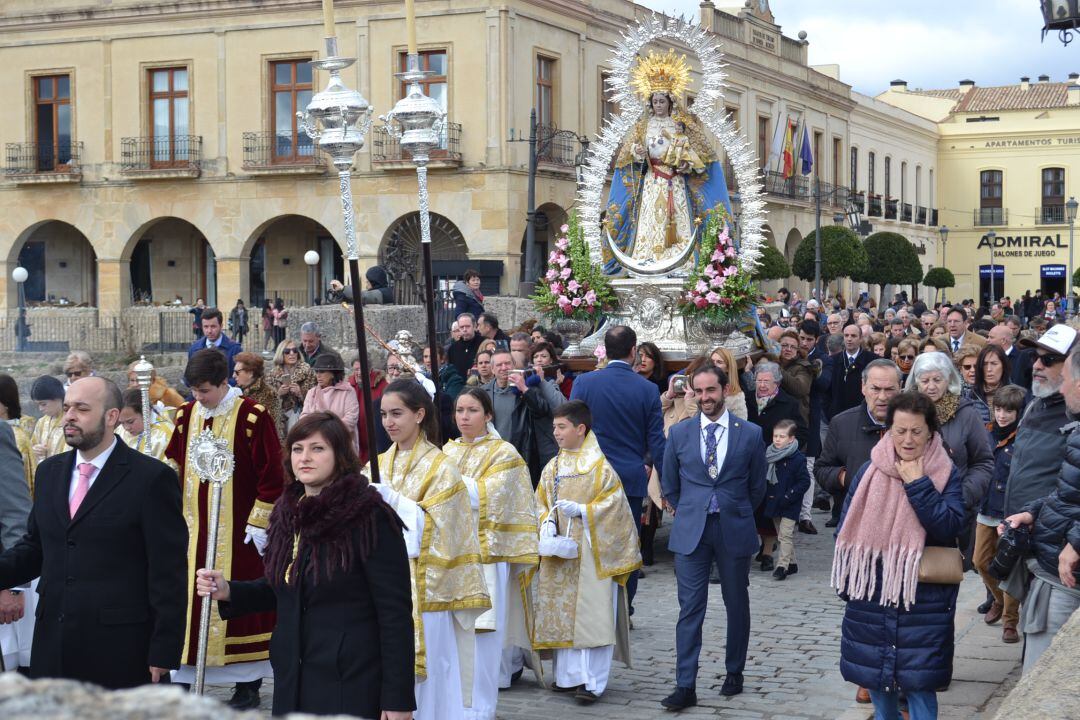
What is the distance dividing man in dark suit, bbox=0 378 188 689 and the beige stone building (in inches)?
892

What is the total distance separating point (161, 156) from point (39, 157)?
332 centimetres

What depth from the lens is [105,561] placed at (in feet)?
16.7

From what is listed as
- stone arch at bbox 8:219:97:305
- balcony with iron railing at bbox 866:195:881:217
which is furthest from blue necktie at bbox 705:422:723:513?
balcony with iron railing at bbox 866:195:881:217

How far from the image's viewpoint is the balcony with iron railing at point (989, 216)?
2334 inches

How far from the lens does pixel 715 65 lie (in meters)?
14.1

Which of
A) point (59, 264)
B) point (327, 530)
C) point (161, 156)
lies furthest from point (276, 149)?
point (327, 530)

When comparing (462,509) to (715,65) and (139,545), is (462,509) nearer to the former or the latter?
(139,545)

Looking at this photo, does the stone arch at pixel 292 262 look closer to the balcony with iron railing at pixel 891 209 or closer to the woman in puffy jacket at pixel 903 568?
the balcony with iron railing at pixel 891 209

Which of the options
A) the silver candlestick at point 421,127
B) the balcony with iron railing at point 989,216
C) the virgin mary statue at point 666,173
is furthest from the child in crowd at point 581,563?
the balcony with iron railing at point 989,216

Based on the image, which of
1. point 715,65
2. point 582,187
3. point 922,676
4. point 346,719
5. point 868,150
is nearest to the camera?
point 346,719

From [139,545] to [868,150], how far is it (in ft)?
161

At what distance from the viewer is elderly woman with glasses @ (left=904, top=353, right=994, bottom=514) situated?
6.90 metres

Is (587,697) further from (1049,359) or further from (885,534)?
(1049,359)

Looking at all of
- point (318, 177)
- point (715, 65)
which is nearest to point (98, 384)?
point (715, 65)
